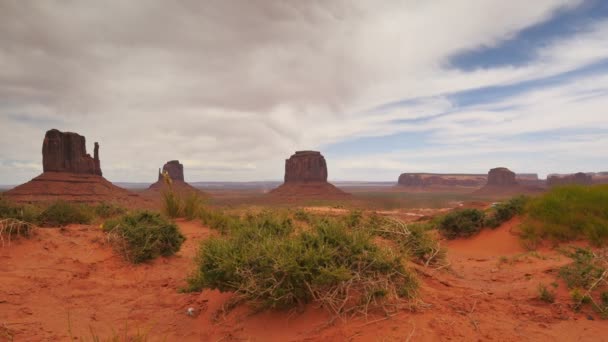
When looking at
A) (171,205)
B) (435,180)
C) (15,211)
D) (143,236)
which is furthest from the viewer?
(435,180)

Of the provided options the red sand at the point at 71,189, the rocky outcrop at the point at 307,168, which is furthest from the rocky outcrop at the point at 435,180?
the red sand at the point at 71,189

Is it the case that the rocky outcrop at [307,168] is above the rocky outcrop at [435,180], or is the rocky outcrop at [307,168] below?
above

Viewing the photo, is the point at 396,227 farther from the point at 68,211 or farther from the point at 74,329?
the point at 68,211

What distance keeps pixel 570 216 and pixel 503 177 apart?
392 ft

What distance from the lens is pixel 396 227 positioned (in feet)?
20.2

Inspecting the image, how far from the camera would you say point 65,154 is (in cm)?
6200

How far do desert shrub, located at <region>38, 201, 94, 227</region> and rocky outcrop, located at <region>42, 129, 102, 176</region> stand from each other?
2365 inches

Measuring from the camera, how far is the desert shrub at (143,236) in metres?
8.29

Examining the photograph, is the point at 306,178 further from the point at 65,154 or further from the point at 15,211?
the point at 15,211

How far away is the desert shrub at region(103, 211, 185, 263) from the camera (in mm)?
8289

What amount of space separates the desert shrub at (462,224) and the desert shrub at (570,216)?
2475mm

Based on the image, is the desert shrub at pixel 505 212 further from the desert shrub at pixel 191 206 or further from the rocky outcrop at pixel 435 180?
the rocky outcrop at pixel 435 180

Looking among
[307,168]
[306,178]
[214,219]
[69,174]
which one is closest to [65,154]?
[69,174]

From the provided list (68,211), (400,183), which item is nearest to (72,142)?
(68,211)
